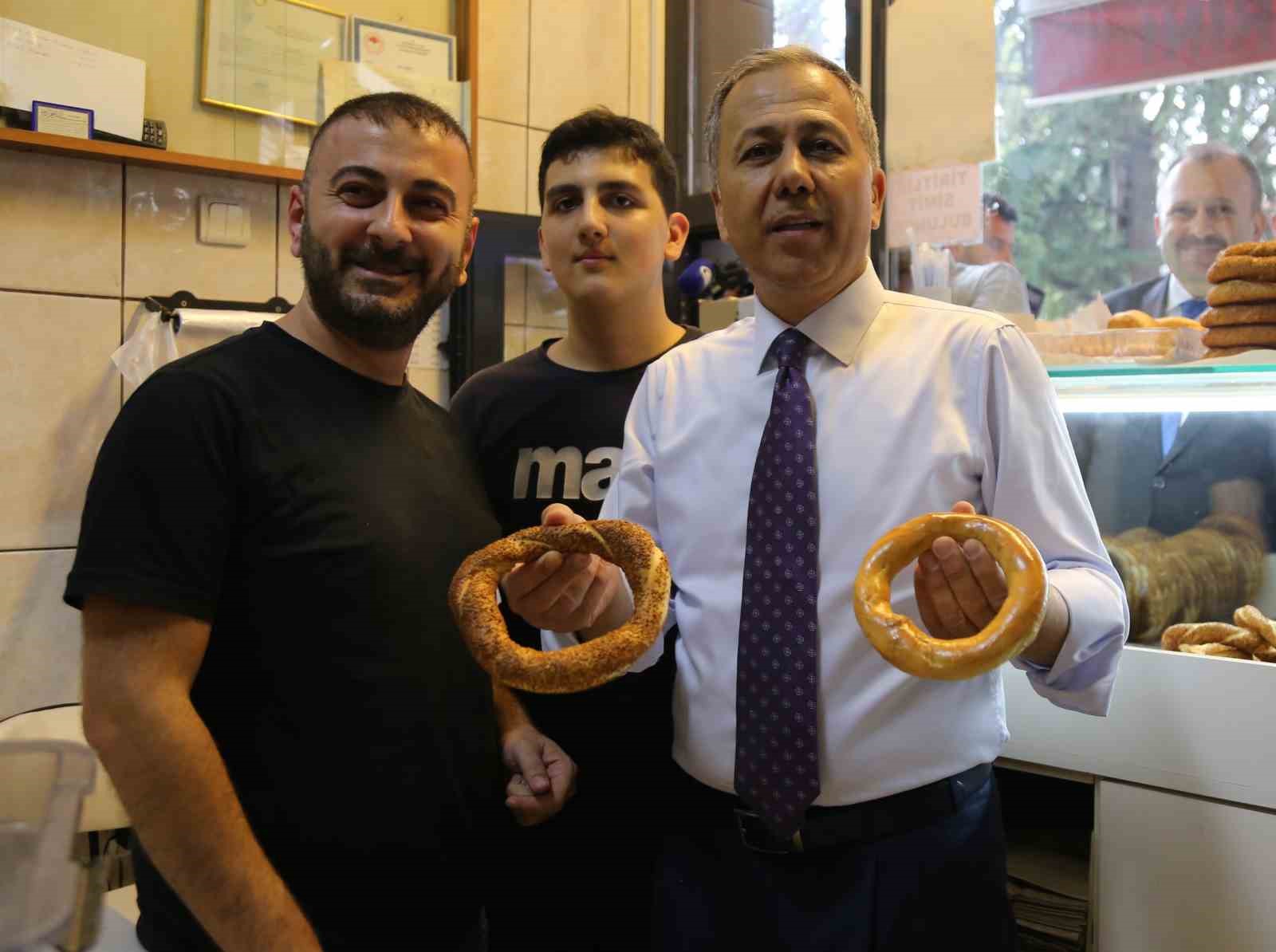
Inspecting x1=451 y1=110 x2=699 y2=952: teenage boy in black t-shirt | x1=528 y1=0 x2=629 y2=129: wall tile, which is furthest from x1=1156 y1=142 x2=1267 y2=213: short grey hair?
x1=528 y1=0 x2=629 y2=129: wall tile

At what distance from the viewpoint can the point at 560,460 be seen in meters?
2.00

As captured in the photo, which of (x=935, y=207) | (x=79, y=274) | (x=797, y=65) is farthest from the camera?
(x=935, y=207)

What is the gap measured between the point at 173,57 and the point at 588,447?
5.95 feet

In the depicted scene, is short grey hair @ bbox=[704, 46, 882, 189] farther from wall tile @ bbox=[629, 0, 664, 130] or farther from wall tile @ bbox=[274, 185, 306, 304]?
wall tile @ bbox=[629, 0, 664, 130]

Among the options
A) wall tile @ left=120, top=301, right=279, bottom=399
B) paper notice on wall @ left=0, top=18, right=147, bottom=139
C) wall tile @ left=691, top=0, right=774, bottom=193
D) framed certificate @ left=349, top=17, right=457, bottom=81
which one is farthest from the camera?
wall tile @ left=691, top=0, right=774, bottom=193

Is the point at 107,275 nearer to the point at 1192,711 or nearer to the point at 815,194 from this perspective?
the point at 815,194

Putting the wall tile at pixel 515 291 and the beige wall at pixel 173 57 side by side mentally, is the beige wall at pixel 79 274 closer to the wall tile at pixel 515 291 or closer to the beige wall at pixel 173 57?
the beige wall at pixel 173 57

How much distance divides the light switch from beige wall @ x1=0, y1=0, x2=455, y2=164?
5.7 inches

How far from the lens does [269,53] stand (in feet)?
9.68

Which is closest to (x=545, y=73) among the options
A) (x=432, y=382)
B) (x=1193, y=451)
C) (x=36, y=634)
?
(x=432, y=382)

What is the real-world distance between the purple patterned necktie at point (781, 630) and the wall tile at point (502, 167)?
232 cm

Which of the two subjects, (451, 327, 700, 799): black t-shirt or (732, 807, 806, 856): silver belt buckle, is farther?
(451, 327, 700, 799): black t-shirt

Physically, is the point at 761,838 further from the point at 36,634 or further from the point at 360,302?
the point at 36,634

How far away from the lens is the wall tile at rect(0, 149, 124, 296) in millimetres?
2537
